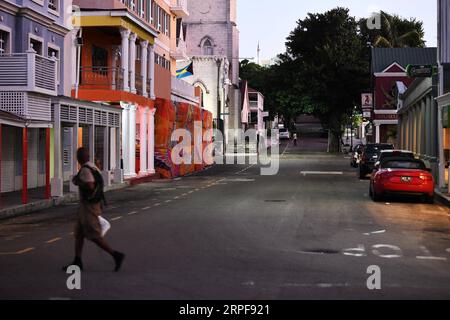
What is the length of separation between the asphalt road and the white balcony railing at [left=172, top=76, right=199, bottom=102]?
27355 millimetres

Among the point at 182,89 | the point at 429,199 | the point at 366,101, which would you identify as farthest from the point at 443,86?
the point at 366,101

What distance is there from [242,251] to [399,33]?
74349 millimetres

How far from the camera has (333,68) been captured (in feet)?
252

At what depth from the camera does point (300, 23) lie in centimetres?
8375

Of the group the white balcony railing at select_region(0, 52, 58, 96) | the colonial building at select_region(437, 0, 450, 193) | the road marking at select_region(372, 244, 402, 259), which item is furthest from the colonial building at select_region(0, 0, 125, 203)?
the colonial building at select_region(437, 0, 450, 193)

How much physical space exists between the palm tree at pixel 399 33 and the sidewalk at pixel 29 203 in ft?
180

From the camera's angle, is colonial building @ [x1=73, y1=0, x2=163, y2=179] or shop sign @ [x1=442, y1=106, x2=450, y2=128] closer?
shop sign @ [x1=442, y1=106, x2=450, y2=128]

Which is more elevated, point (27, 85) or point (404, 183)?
point (27, 85)

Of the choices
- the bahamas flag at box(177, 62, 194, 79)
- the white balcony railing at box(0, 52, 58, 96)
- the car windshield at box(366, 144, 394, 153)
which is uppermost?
the bahamas flag at box(177, 62, 194, 79)

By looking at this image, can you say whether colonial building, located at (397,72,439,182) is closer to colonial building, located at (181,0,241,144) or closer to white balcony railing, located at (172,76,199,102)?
white balcony railing, located at (172,76,199,102)

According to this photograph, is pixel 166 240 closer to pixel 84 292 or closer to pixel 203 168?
pixel 84 292

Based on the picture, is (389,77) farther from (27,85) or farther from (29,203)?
(29,203)

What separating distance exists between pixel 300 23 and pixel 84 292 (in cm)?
7749

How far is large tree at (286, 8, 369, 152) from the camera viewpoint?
7638 cm
